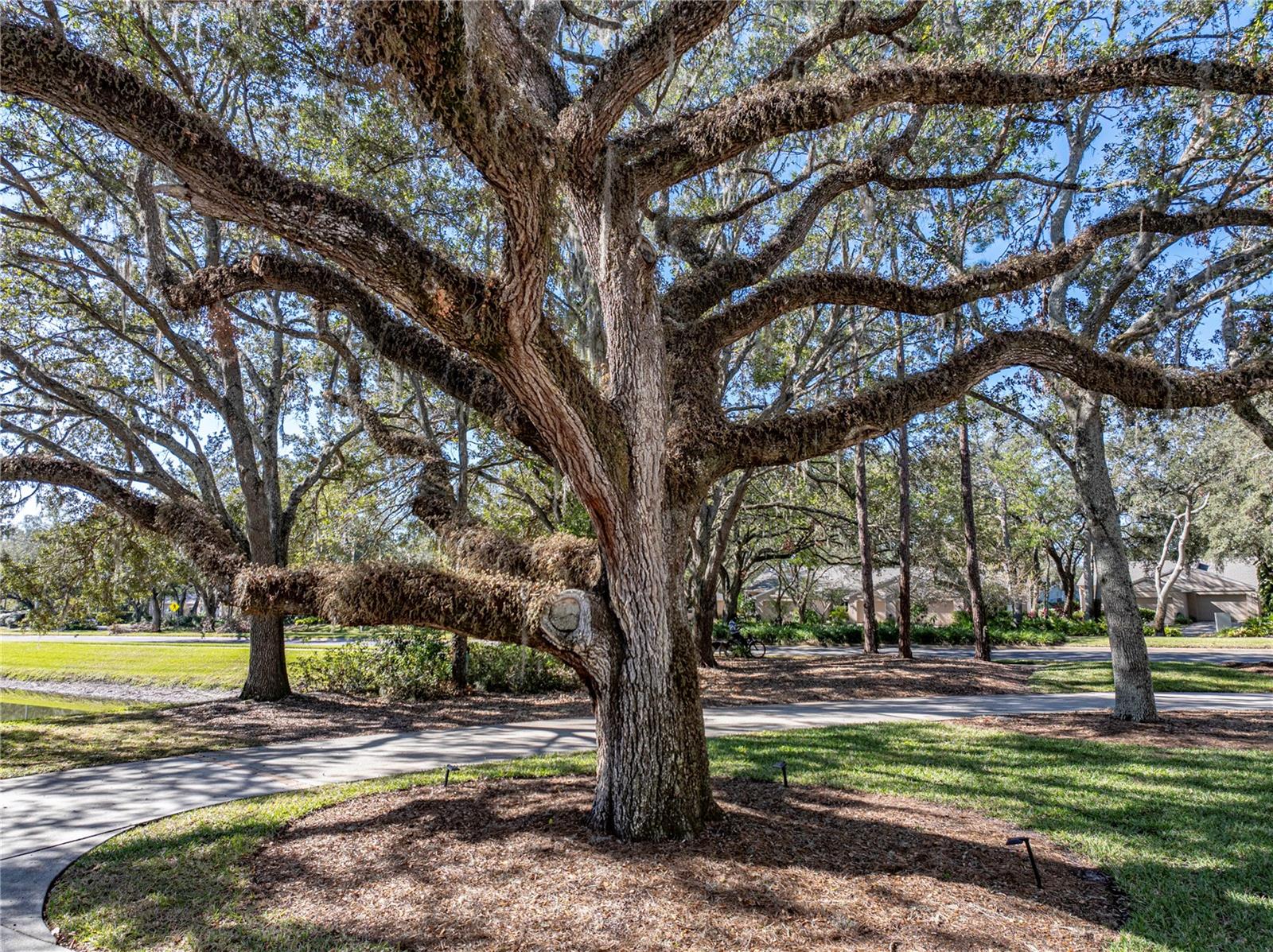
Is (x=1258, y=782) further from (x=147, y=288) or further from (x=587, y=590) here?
(x=147, y=288)

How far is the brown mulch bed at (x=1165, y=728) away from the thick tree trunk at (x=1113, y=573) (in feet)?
1.27

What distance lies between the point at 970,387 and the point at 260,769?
25.6 ft

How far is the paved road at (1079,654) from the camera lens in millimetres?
18297

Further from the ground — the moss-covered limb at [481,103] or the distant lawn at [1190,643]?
the moss-covered limb at [481,103]

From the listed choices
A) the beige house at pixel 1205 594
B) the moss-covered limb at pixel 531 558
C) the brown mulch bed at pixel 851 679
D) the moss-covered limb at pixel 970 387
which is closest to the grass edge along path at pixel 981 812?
the moss-covered limb at pixel 531 558

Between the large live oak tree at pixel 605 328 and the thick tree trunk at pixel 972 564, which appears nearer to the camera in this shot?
the large live oak tree at pixel 605 328

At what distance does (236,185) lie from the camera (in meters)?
3.19

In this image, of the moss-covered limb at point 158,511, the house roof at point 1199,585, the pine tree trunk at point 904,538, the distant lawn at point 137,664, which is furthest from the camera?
the house roof at point 1199,585

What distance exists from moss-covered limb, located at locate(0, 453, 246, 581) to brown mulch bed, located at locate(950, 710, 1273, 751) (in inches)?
364

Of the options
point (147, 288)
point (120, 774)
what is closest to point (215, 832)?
point (120, 774)

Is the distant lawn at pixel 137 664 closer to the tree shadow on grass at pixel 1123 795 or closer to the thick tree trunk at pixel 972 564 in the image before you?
the tree shadow on grass at pixel 1123 795

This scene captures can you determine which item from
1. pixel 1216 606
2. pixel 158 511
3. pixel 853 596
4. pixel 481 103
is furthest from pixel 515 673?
pixel 1216 606

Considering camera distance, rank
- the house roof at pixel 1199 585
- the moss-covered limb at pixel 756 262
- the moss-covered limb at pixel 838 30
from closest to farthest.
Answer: the moss-covered limb at pixel 756 262, the moss-covered limb at pixel 838 30, the house roof at pixel 1199 585

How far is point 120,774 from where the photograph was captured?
7.16m
